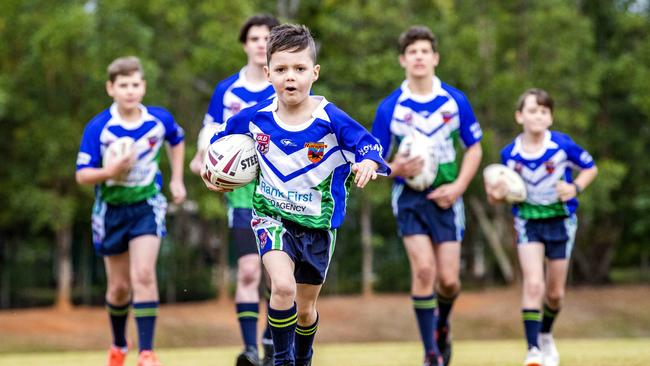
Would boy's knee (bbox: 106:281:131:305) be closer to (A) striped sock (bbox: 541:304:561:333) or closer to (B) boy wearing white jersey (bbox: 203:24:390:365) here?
(B) boy wearing white jersey (bbox: 203:24:390:365)

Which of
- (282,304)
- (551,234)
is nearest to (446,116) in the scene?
(551,234)

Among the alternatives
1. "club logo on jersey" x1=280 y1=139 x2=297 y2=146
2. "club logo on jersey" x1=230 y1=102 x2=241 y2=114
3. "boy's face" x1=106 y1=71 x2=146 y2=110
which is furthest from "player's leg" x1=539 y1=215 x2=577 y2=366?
"boy's face" x1=106 y1=71 x2=146 y2=110

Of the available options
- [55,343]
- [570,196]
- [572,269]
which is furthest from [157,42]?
[570,196]

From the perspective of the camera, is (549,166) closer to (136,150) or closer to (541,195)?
(541,195)

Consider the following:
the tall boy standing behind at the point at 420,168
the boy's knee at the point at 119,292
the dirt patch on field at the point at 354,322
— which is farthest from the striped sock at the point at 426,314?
the dirt patch on field at the point at 354,322

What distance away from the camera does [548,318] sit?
9469 mm

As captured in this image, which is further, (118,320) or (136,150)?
(118,320)

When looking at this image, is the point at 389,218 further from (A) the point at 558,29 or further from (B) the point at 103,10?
(B) the point at 103,10

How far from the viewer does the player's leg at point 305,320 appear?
6230mm

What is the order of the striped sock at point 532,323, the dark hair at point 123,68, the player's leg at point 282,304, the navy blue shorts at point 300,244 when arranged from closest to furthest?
the player's leg at point 282,304
the navy blue shorts at point 300,244
the dark hair at point 123,68
the striped sock at point 532,323

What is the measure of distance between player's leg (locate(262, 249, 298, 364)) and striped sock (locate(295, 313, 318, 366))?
25cm

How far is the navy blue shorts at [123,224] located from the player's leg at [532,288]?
320cm

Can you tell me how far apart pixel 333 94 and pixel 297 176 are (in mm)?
18386

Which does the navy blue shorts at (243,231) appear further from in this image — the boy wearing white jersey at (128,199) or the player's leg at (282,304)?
the player's leg at (282,304)
